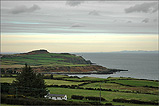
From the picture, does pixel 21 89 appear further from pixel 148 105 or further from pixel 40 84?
pixel 148 105

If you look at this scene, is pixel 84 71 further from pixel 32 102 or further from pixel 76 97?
pixel 32 102

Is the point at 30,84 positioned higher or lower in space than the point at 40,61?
lower

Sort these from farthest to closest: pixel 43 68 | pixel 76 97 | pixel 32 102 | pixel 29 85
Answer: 1. pixel 43 68
2. pixel 29 85
3. pixel 76 97
4. pixel 32 102

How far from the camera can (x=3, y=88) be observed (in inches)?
1342

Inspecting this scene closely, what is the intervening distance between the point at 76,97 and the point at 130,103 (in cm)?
969

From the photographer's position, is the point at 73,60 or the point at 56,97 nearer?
the point at 56,97

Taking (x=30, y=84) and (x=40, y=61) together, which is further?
(x=40, y=61)

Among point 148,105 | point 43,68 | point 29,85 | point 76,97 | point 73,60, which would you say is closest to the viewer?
point 148,105

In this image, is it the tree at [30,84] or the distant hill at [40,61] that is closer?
the tree at [30,84]

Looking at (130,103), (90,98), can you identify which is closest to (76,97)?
(90,98)

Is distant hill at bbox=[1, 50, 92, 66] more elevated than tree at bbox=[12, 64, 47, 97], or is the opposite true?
distant hill at bbox=[1, 50, 92, 66]

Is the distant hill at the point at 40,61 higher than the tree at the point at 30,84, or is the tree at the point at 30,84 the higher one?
the distant hill at the point at 40,61

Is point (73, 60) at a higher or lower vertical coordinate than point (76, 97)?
higher

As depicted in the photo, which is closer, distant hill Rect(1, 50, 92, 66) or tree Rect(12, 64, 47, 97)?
tree Rect(12, 64, 47, 97)
